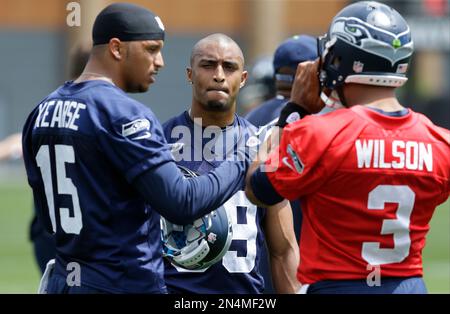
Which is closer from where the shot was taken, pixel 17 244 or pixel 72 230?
pixel 72 230

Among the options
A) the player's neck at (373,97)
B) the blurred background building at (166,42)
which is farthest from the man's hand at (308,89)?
Answer: the blurred background building at (166,42)

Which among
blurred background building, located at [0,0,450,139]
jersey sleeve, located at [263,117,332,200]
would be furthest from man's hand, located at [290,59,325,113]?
blurred background building, located at [0,0,450,139]

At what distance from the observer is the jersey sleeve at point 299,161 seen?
3.97 metres

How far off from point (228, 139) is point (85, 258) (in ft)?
4.44

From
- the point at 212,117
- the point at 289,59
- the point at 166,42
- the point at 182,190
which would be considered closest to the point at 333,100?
the point at 182,190

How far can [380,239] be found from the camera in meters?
4.06

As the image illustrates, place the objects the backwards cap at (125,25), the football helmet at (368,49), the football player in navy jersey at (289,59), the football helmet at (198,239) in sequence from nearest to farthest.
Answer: the football helmet at (368,49)
the backwards cap at (125,25)
the football helmet at (198,239)
the football player in navy jersey at (289,59)

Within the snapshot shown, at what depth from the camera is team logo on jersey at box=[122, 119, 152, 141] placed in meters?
4.28

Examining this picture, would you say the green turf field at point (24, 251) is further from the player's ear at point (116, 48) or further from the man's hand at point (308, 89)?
the man's hand at point (308, 89)

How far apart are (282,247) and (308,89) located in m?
1.47

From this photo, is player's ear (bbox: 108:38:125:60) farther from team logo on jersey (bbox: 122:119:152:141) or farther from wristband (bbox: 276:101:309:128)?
wristband (bbox: 276:101:309:128)

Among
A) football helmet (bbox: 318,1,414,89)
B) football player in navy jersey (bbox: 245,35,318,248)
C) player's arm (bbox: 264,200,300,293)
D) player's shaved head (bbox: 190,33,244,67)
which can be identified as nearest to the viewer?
football helmet (bbox: 318,1,414,89)
